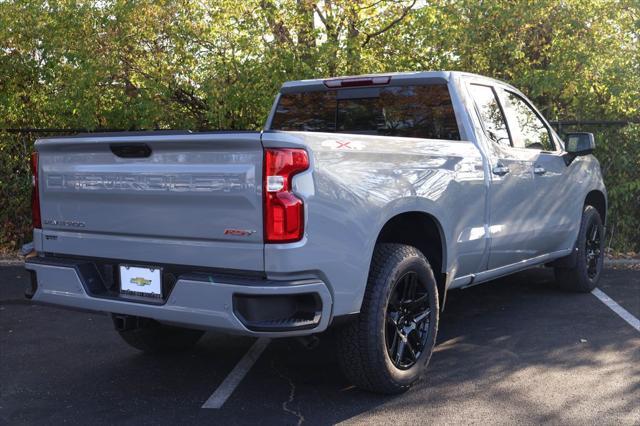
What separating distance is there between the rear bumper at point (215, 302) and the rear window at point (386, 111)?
2.03 metres

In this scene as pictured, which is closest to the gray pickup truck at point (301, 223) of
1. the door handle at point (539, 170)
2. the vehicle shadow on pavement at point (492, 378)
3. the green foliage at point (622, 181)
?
the vehicle shadow on pavement at point (492, 378)

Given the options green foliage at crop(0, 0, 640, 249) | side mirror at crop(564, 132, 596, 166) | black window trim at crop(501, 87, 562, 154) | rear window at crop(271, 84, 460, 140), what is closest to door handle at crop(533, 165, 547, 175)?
black window trim at crop(501, 87, 562, 154)

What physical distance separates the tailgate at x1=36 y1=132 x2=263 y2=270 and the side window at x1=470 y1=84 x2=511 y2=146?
2.44m

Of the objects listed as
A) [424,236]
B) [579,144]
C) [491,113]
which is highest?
[491,113]

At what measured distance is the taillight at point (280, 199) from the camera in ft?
10.9

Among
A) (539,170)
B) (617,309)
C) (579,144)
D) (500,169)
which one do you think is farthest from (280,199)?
(617,309)

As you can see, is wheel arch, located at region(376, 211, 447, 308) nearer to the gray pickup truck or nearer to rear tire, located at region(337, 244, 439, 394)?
the gray pickup truck

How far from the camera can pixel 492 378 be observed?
440 cm

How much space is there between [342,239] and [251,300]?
575mm

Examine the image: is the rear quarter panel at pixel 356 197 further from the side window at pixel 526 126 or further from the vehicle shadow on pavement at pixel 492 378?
the side window at pixel 526 126

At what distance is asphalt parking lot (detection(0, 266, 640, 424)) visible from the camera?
3.87 m

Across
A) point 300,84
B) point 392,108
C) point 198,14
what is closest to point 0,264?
point 198,14

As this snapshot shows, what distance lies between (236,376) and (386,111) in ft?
7.14

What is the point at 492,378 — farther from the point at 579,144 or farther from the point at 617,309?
the point at 579,144
